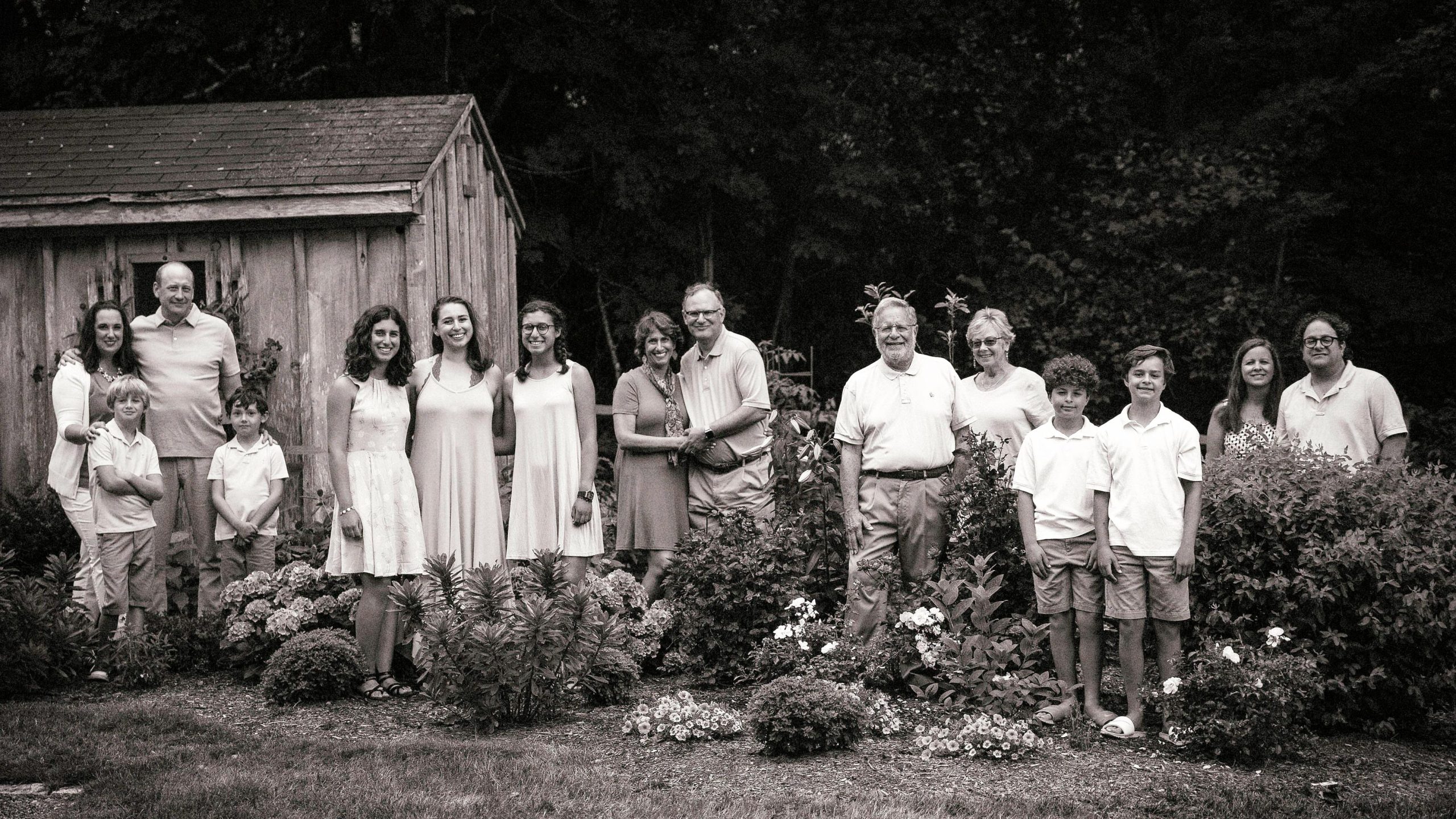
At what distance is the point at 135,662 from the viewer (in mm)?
6496

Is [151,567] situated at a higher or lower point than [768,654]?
higher

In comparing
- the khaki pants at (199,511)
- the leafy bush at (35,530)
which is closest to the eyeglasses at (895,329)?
the khaki pants at (199,511)

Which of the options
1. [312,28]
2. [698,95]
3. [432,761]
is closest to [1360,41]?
[698,95]

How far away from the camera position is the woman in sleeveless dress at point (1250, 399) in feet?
22.7

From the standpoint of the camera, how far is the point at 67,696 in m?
6.37

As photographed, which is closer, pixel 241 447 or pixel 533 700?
pixel 533 700

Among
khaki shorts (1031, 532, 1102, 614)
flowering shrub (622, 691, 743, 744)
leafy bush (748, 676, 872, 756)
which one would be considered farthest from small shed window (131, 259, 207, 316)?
khaki shorts (1031, 532, 1102, 614)

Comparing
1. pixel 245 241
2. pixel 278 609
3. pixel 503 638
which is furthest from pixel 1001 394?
pixel 245 241

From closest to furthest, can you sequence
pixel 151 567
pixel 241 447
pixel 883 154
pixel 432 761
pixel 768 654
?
pixel 432 761, pixel 768 654, pixel 151 567, pixel 241 447, pixel 883 154

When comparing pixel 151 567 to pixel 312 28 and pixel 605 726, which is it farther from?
pixel 312 28

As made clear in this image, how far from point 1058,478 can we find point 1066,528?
22cm

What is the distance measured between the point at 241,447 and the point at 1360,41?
46.0 feet

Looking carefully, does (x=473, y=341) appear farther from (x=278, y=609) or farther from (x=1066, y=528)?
(x=1066, y=528)

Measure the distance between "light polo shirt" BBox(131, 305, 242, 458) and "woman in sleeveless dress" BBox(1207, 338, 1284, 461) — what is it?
18.2 ft
